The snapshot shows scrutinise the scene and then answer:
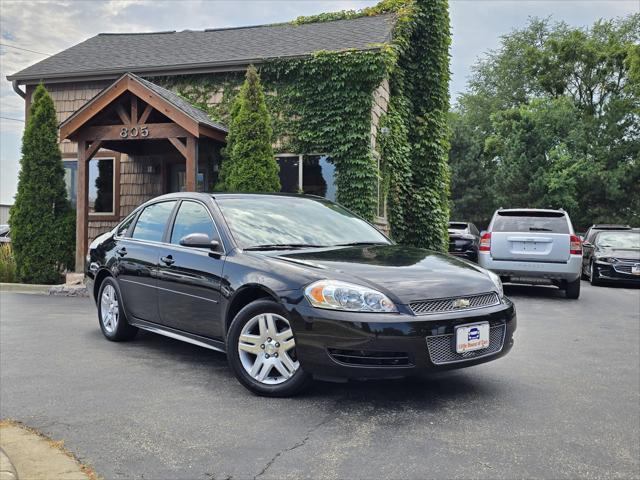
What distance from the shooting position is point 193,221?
521 cm

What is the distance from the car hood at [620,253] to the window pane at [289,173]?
7235 millimetres

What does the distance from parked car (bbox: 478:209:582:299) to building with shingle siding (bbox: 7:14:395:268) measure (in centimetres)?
322

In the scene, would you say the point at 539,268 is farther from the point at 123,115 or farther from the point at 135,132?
the point at 123,115

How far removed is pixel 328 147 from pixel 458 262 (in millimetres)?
8310

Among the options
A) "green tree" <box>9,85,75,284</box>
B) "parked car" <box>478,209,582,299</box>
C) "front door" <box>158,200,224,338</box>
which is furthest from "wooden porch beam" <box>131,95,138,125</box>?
"parked car" <box>478,209,582,299</box>

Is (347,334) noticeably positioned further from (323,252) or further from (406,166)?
(406,166)

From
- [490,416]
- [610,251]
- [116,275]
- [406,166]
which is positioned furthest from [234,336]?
[610,251]

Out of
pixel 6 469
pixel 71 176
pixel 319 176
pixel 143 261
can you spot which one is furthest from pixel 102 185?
pixel 6 469

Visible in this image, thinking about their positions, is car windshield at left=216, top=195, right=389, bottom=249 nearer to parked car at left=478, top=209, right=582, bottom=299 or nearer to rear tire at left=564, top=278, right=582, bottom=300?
parked car at left=478, top=209, right=582, bottom=299

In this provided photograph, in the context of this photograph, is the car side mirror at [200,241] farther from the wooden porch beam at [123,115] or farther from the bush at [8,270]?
the bush at [8,270]

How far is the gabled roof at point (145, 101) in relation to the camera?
1115cm

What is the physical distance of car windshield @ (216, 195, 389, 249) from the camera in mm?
4809

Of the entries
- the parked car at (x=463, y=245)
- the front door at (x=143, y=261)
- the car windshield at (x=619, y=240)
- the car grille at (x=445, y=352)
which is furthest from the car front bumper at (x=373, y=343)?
the parked car at (x=463, y=245)

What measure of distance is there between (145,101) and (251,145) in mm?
2228
